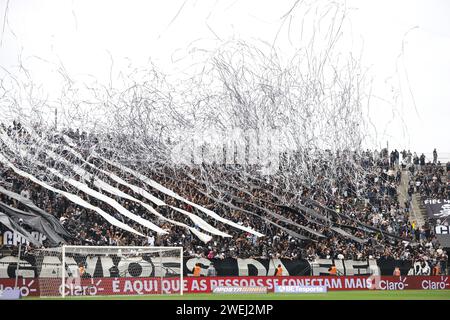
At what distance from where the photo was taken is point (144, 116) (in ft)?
190

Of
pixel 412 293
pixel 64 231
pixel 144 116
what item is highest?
pixel 144 116

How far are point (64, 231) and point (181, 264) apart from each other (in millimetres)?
6332

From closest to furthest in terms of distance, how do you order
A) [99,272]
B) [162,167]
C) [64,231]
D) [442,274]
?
[99,272] → [64,231] → [442,274] → [162,167]

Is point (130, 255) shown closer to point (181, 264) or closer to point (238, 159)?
point (181, 264)

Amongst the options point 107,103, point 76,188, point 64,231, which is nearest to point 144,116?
point 107,103

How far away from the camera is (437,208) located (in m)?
52.8

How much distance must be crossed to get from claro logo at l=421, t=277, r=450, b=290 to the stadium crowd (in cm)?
169

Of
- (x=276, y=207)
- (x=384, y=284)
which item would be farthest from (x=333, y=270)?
(x=276, y=207)

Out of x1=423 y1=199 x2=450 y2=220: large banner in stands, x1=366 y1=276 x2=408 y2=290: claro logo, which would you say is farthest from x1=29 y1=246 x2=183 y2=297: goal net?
x1=423 y1=199 x2=450 y2=220: large banner in stands

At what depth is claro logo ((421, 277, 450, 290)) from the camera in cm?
4275

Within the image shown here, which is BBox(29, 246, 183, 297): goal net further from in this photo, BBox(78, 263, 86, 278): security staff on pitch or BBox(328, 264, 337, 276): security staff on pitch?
BBox(328, 264, 337, 276): security staff on pitch

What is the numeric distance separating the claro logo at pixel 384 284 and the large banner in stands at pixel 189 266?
57 centimetres

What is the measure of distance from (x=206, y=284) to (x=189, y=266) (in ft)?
4.54

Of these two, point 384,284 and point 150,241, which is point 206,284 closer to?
point 150,241
